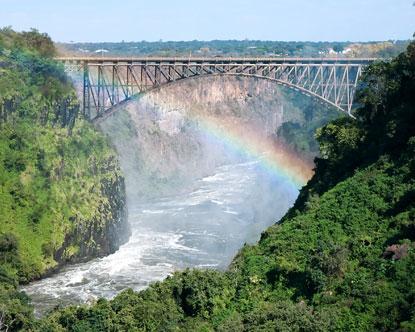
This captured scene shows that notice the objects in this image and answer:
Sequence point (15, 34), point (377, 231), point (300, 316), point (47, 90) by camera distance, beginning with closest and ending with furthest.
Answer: point (300, 316) < point (377, 231) < point (47, 90) < point (15, 34)

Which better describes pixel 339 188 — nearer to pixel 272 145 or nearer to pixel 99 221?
pixel 99 221

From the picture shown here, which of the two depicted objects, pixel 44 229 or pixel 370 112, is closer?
pixel 370 112

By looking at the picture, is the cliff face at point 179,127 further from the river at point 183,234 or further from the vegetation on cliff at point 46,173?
the vegetation on cliff at point 46,173

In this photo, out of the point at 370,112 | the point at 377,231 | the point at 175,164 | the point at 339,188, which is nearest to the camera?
the point at 377,231

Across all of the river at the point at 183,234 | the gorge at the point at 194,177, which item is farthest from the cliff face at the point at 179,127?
the river at the point at 183,234

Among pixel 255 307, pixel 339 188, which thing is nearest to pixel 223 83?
pixel 339 188

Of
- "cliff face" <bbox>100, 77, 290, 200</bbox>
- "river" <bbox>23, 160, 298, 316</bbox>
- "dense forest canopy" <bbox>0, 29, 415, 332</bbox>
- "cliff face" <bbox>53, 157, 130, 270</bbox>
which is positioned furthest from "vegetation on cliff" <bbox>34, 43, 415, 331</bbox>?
"cliff face" <bbox>100, 77, 290, 200</bbox>
